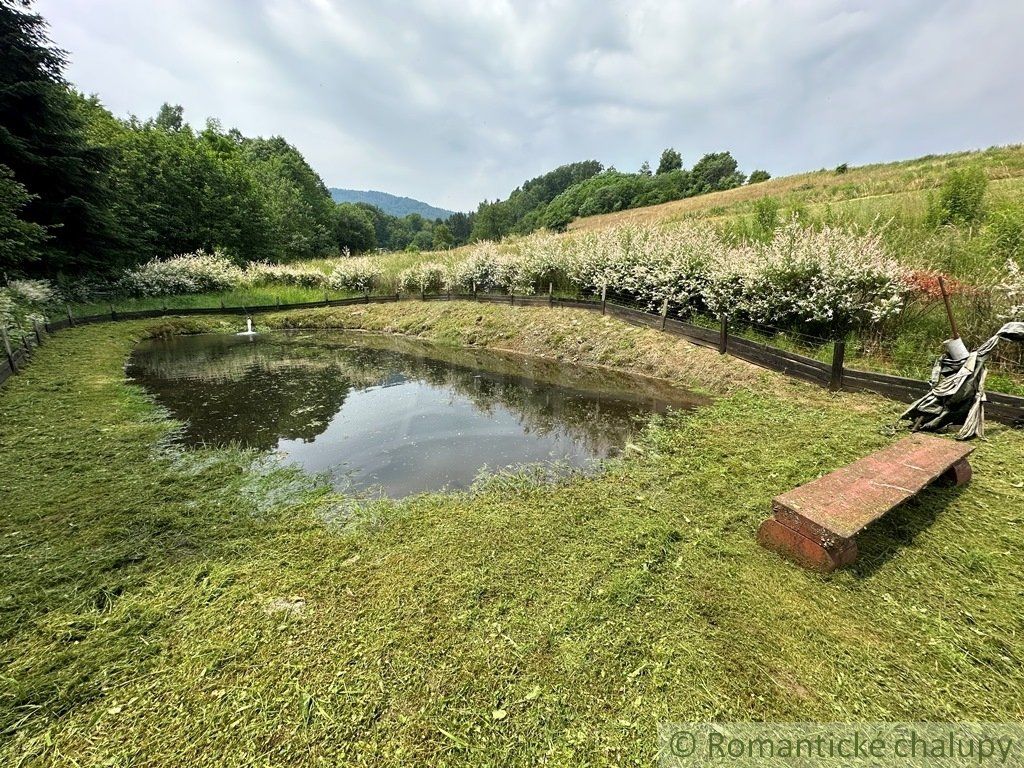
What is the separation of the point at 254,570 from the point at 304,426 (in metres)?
4.00

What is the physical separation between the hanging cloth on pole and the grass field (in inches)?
12.8

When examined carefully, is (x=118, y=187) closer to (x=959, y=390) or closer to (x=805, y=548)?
(x=805, y=548)

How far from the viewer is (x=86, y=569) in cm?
286

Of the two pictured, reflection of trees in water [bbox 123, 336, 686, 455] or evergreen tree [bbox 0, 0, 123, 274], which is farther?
evergreen tree [bbox 0, 0, 123, 274]

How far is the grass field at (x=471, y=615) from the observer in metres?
1.86

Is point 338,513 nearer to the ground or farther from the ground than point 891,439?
nearer to the ground

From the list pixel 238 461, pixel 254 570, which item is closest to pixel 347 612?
pixel 254 570

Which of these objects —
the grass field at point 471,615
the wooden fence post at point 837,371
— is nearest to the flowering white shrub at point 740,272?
the wooden fence post at point 837,371

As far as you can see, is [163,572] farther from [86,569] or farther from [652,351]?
[652,351]

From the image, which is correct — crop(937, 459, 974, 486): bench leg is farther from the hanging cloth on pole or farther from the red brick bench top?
the hanging cloth on pole

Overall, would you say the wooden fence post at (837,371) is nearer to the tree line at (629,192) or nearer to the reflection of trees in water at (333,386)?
the reflection of trees in water at (333,386)

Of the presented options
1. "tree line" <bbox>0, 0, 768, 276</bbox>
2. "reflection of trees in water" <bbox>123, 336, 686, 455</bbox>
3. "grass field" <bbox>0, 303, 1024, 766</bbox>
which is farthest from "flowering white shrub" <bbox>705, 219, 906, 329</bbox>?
"tree line" <bbox>0, 0, 768, 276</bbox>

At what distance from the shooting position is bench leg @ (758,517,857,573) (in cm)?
267

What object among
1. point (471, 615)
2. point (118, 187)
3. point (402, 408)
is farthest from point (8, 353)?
point (118, 187)
